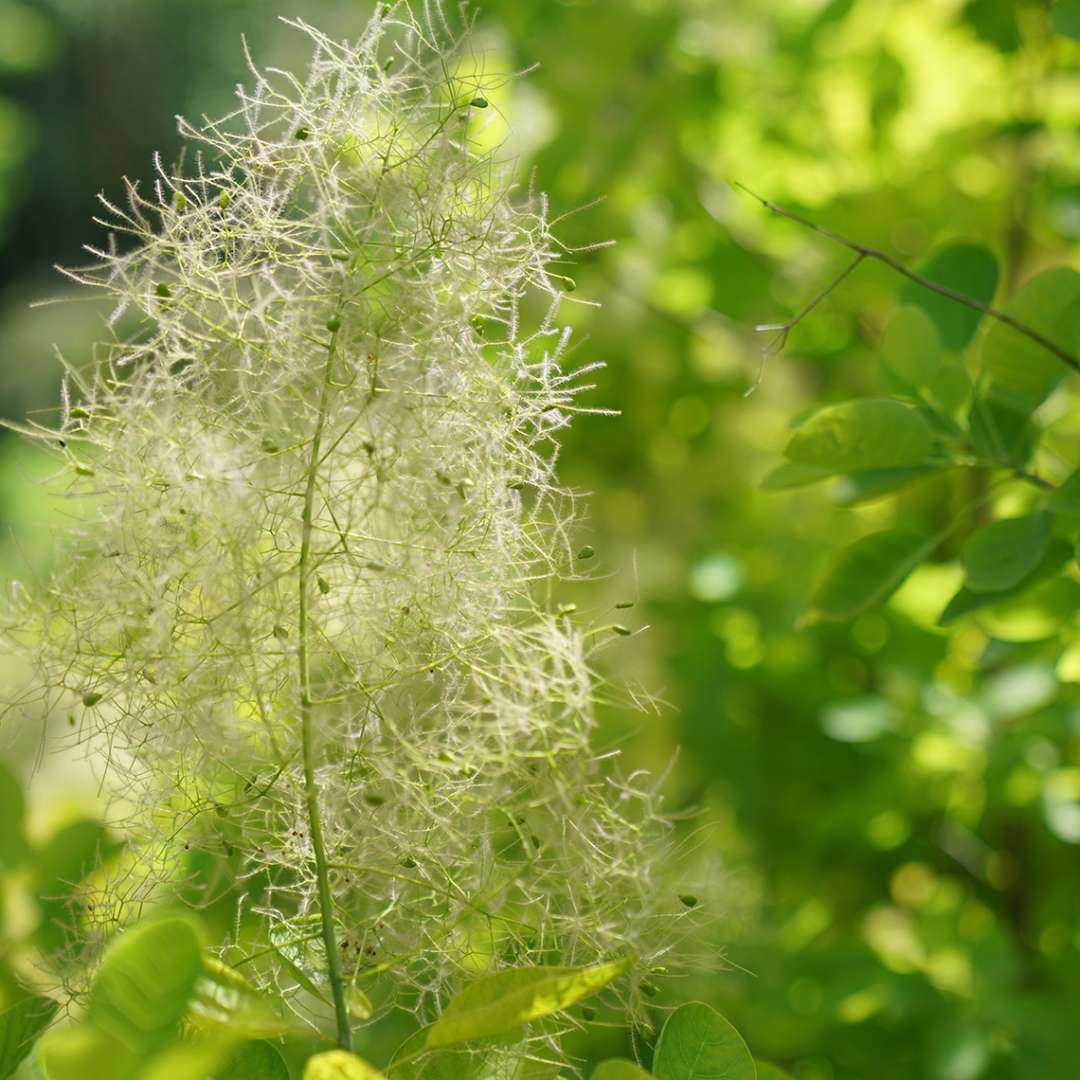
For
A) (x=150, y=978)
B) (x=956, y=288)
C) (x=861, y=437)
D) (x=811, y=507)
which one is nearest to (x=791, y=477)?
(x=861, y=437)

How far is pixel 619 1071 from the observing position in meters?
0.39

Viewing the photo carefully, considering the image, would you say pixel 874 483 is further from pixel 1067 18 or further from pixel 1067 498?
pixel 1067 18

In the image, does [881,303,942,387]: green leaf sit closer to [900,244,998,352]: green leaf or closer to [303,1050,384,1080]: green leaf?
[900,244,998,352]: green leaf

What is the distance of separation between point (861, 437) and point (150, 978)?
1.35 ft

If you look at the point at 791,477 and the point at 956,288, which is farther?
the point at 956,288

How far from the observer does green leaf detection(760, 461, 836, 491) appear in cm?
64

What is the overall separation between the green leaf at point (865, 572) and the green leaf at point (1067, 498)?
11 centimetres

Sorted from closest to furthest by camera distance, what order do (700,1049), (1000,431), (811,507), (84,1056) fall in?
(84,1056)
(700,1049)
(1000,431)
(811,507)

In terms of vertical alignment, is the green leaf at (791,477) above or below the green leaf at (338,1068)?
below

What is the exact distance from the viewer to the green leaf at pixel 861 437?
0.59 metres

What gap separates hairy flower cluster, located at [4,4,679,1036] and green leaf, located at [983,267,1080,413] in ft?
0.92

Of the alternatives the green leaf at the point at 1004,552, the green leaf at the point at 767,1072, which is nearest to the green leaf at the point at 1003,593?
the green leaf at the point at 1004,552

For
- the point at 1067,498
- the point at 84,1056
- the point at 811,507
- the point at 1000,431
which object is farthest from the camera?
the point at 811,507

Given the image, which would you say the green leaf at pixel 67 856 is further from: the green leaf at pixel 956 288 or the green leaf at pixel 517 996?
the green leaf at pixel 956 288
